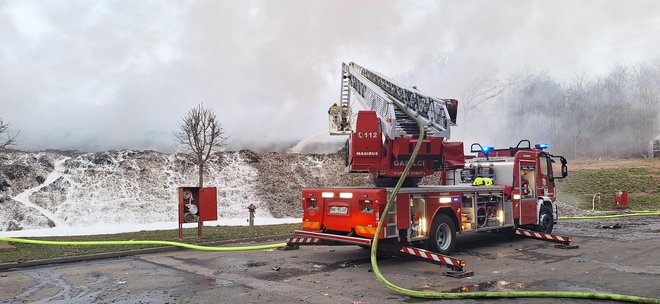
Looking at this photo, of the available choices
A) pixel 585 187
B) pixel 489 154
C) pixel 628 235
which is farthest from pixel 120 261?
pixel 585 187

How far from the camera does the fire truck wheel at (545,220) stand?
11.9m

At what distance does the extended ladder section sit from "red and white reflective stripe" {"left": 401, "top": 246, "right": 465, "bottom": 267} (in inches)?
80.4

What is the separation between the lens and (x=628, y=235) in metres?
12.6

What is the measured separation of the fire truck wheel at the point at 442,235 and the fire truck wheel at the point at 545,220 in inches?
155

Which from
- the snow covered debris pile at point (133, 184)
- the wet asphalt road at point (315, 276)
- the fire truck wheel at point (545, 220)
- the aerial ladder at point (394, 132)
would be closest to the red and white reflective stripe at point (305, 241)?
the wet asphalt road at point (315, 276)

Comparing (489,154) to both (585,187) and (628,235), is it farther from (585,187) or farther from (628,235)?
(585,187)

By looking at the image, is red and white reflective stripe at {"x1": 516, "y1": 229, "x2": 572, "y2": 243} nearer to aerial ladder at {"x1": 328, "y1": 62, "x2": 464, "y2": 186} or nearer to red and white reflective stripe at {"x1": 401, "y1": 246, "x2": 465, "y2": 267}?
aerial ladder at {"x1": 328, "y1": 62, "x2": 464, "y2": 186}

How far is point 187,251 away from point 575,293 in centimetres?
780

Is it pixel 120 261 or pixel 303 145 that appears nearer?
pixel 120 261

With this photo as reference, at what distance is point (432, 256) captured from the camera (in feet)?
24.6

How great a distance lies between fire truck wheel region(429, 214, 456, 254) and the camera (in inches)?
339

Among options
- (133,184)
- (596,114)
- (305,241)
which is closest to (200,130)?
(133,184)

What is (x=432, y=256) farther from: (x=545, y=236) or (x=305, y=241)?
(x=545, y=236)

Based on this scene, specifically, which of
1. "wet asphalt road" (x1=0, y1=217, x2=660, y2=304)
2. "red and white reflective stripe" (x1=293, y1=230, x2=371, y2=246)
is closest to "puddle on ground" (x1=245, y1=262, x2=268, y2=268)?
"wet asphalt road" (x1=0, y1=217, x2=660, y2=304)
